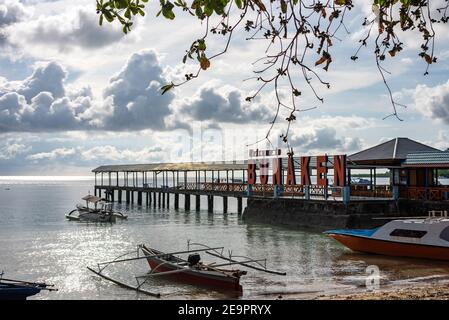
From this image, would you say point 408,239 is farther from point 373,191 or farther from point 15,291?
point 15,291

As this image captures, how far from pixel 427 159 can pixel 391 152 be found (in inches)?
133

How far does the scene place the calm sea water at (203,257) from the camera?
17.2m

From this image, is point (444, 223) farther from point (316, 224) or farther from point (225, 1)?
point (225, 1)

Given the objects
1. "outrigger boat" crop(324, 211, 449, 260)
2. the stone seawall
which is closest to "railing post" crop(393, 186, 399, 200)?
the stone seawall

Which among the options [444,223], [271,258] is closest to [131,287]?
[271,258]

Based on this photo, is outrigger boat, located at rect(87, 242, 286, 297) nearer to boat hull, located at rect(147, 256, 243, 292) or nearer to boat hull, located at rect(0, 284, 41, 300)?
boat hull, located at rect(147, 256, 243, 292)

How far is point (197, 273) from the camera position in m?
17.0

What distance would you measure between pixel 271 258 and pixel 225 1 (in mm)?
19502

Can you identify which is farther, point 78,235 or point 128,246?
point 78,235

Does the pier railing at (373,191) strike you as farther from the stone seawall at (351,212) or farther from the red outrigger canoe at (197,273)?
the red outrigger canoe at (197,273)

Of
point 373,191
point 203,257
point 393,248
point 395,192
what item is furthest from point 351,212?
point 203,257
